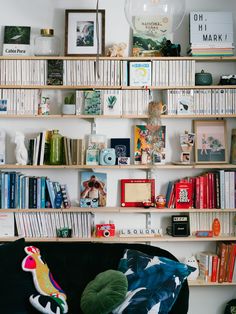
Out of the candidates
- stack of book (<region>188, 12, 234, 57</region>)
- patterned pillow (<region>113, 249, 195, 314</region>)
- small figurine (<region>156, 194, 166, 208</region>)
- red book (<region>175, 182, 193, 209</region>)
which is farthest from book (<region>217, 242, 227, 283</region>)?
stack of book (<region>188, 12, 234, 57</region>)

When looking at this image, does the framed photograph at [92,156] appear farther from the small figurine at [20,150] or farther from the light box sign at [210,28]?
the light box sign at [210,28]

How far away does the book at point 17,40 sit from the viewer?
3.71 meters

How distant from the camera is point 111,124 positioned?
3.83 m

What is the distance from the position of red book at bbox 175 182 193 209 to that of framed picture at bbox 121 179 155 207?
0.20 m

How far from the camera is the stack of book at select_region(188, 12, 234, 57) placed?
3.68 m

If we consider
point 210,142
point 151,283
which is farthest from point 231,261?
point 151,283

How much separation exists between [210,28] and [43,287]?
7.39 feet

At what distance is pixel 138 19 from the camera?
5.37ft

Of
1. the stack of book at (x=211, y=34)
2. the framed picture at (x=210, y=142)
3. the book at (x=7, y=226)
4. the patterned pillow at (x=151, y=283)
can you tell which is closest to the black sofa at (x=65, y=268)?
the patterned pillow at (x=151, y=283)

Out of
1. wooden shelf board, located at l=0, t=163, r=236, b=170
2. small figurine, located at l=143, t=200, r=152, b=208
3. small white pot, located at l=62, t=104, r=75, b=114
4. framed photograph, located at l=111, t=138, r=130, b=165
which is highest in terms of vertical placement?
small white pot, located at l=62, t=104, r=75, b=114

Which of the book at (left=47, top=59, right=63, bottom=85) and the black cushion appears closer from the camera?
the black cushion

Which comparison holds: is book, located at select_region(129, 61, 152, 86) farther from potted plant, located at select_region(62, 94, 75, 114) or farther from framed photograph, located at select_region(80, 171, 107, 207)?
framed photograph, located at select_region(80, 171, 107, 207)

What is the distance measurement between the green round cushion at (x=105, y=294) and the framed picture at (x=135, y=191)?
1113mm

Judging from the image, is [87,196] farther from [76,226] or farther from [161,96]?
[161,96]
